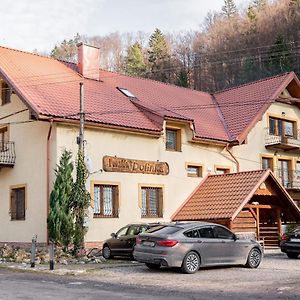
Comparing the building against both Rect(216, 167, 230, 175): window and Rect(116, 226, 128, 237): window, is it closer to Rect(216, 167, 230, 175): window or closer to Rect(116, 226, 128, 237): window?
Rect(216, 167, 230, 175): window

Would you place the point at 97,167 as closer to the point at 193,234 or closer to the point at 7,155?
the point at 7,155

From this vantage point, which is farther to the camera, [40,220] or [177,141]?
[177,141]

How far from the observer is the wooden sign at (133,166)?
23984 millimetres

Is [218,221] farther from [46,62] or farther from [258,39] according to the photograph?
[258,39]

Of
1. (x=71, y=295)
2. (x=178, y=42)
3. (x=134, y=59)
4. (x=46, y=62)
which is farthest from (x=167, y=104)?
(x=178, y=42)

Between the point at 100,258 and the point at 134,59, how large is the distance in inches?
1712

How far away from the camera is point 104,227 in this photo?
2364cm

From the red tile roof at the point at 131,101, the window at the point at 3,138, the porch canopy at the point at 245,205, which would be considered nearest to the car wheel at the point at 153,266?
the porch canopy at the point at 245,205

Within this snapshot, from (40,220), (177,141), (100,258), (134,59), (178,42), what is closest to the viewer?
(100,258)

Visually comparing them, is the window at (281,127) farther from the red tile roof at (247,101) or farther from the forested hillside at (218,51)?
the forested hillside at (218,51)

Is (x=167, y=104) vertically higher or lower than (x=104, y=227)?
higher

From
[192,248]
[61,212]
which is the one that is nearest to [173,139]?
[61,212]

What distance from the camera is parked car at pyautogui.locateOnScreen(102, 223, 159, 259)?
20.0 metres

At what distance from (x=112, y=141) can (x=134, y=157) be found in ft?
4.60
